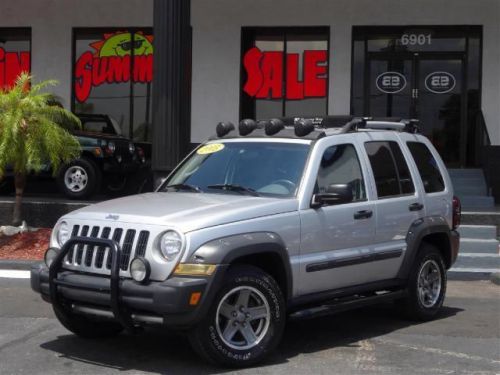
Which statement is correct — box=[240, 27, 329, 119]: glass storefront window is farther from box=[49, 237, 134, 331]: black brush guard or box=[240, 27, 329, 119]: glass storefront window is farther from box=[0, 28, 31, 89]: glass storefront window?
box=[49, 237, 134, 331]: black brush guard

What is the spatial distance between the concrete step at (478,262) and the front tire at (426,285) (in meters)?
3.15

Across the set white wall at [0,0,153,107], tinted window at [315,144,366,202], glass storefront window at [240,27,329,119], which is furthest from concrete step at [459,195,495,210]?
white wall at [0,0,153,107]

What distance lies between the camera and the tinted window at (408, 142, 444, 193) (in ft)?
25.8

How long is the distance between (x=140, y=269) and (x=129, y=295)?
0.20 metres

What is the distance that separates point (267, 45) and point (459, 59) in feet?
13.3

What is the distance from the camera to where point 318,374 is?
5.89m

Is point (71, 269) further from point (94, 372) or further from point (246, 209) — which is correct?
point (246, 209)

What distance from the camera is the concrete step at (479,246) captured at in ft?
37.5

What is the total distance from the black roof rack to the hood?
32.1 inches

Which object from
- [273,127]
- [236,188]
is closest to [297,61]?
[273,127]

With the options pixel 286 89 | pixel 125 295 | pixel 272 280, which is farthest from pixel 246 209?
pixel 286 89

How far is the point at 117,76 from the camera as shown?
17.3m

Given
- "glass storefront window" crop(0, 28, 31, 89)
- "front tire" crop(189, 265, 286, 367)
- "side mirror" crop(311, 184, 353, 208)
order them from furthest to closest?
"glass storefront window" crop(0, 28, 31, 89) → "side mirror" crop(311, 184, 353, 208) → "front tire" crop(189, 265, 286, 367)

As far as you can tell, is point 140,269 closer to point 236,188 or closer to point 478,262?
point 236,188
